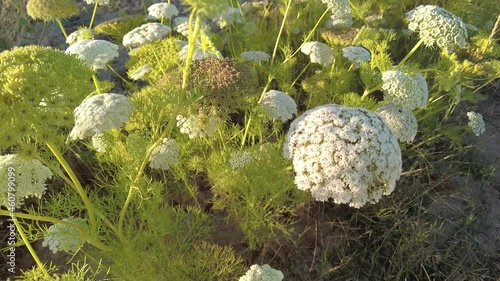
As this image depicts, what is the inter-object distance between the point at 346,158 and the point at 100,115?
5.84 ft

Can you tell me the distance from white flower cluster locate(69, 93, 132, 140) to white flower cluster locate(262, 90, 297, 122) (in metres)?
1.20

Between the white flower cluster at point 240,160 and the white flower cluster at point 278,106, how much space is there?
1.38 ft

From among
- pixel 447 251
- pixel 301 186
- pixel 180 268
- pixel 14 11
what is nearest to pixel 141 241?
pixel 180 268

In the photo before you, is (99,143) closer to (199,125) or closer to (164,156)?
(164,156)

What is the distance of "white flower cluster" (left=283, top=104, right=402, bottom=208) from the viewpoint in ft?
10.1

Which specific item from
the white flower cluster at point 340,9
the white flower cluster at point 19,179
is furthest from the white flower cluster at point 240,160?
the white flower cluster at point 340,9

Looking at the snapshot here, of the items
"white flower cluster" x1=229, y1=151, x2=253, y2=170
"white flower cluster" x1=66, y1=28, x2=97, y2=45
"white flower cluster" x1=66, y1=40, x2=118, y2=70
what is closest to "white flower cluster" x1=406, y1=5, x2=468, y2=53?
"white flower cluster" x1=229, y1=151, x2=253, y2=170

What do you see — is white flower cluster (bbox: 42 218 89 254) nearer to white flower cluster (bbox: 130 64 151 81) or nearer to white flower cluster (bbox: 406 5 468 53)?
white flower cluster (bbox: 130 64 151 81)

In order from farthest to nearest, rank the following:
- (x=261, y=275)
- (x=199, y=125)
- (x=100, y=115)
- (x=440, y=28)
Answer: (x=440, y=28), (x=199, y=125), (x=100, y=115), (x=261, y=275)

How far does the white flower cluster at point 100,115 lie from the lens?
10.2ft

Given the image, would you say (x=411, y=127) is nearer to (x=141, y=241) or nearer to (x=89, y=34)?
(x=141, y=241)

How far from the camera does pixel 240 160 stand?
3.63m

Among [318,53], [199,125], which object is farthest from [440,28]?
[199,125]

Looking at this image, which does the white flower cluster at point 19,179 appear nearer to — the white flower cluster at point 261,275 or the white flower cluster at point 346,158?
the white flower cluster at point 261,275
